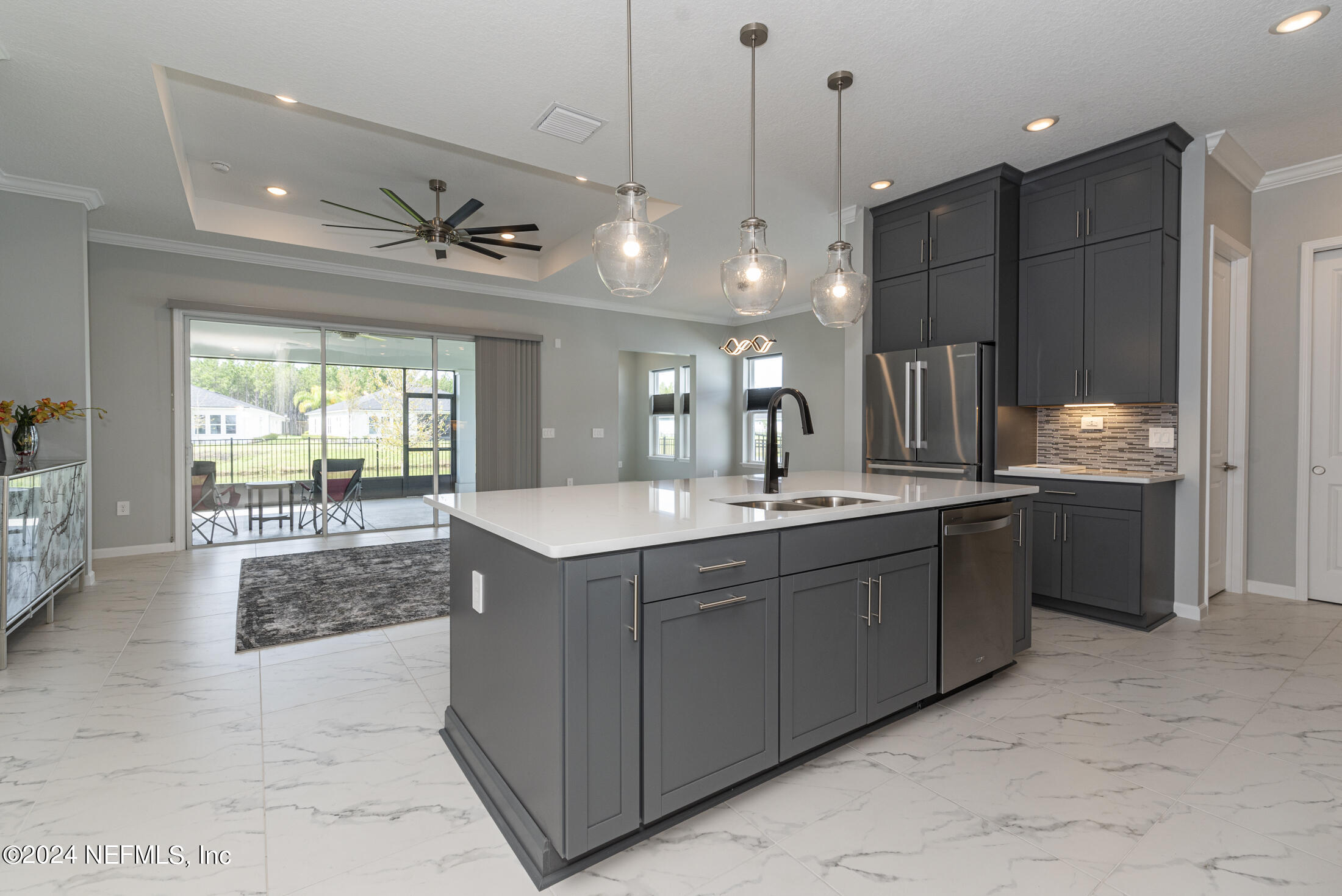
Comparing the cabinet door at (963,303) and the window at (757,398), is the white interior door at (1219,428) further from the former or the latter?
the window at (757,398)

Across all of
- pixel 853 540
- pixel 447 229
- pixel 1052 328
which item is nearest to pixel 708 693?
pixel 853 540

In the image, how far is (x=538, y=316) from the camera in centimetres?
743

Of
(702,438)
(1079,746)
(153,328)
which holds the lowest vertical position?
(1079,746)

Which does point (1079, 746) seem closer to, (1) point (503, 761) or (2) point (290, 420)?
(1) point (503, 761)

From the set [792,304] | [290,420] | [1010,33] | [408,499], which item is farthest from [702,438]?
[1010,33]

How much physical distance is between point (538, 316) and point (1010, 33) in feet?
18.9

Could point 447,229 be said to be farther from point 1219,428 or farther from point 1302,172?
point 1302,172

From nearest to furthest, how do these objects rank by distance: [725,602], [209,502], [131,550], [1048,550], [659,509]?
[725,602] → [659,509] → [1048,550] → [131,550] → [209,502]

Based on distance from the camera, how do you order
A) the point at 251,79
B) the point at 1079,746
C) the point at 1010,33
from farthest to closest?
1. the point at 251,79
2. the point at 1010,33
3. the point at 1079,746

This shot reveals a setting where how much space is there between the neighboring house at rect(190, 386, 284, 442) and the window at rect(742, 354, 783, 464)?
618 centimetres

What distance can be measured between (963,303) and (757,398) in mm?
5437

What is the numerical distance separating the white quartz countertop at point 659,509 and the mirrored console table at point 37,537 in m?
2.30

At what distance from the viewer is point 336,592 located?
160 inches

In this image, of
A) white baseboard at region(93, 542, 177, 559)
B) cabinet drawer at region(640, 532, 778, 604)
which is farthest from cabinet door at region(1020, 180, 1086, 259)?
white baseboard at region(93, 542, 177, 559)
